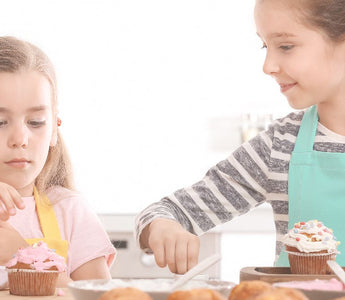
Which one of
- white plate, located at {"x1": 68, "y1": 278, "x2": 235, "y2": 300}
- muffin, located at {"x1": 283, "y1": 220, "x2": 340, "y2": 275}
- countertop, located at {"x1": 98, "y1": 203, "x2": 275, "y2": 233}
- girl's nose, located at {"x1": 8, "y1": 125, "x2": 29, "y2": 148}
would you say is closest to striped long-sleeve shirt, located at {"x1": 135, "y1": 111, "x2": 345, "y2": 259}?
muffin, located at {"x1": 283, "y1": 220, "x2": 340, "y2": 275}

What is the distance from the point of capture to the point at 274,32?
142cm

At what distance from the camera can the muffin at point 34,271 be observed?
4.25 feet

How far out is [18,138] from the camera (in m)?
1.59

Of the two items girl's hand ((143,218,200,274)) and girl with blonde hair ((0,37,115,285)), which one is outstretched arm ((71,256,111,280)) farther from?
girl's hand ((143,218,200,274))

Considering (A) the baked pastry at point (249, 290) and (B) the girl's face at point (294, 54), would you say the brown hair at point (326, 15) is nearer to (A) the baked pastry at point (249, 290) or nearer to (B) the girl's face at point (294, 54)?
(B) the girl's face at point (294, 54)

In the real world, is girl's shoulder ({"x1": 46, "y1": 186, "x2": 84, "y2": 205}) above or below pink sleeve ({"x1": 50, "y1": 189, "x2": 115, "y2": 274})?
above

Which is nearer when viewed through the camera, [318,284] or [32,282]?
[318,284]

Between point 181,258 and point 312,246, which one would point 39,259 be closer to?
point 181,258

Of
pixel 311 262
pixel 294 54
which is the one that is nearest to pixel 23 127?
pixel 294 54

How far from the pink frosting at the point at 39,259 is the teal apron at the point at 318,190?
480 mm

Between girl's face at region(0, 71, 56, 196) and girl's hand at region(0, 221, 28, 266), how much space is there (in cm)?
15

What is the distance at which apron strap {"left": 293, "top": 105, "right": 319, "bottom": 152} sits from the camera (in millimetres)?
1557

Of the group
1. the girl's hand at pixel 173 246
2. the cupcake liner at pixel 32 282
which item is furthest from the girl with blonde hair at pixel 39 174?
the girl's hand at pixel 173 246

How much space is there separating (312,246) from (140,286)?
0.47 metres
